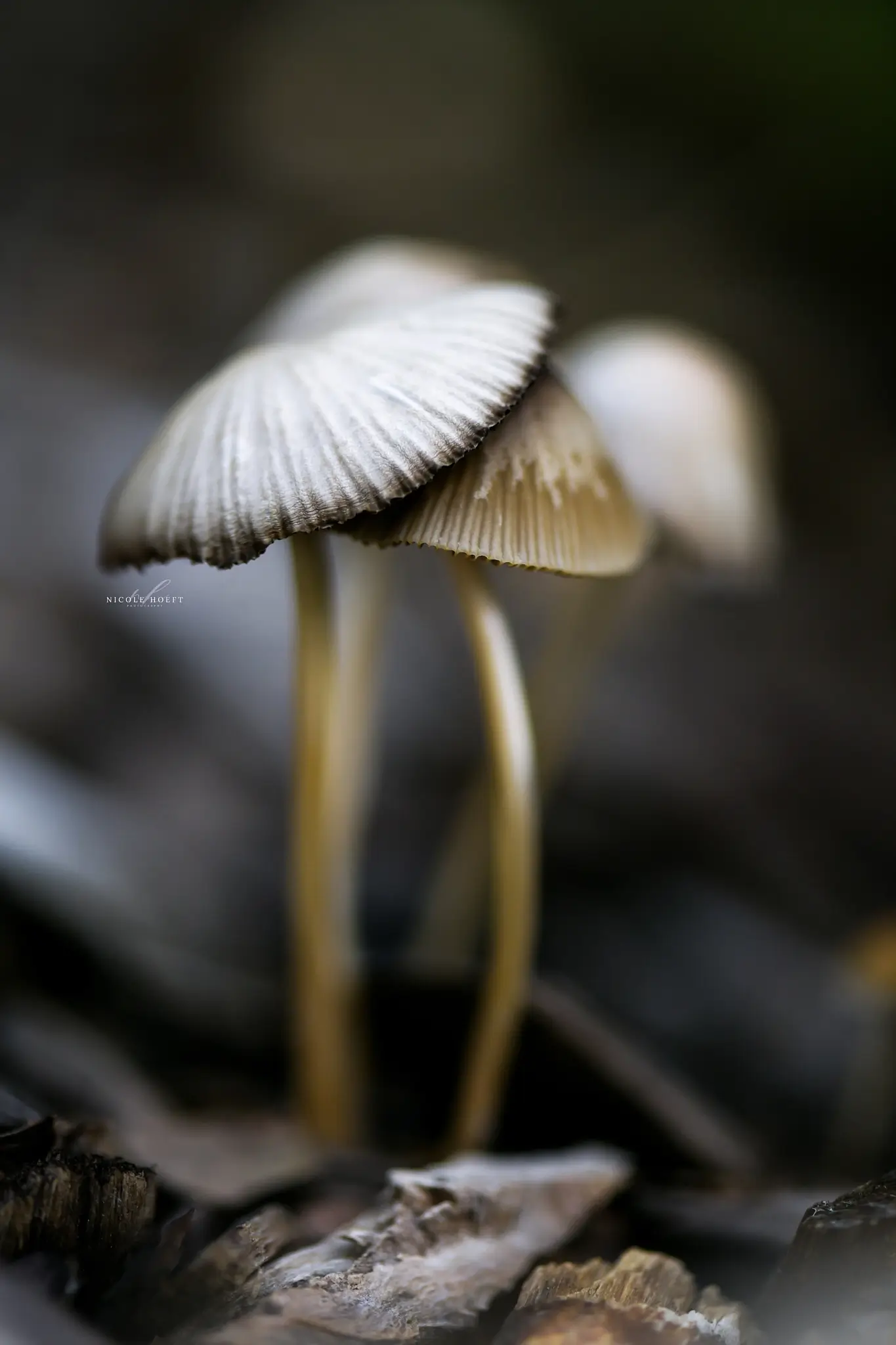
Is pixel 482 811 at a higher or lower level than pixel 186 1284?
higher

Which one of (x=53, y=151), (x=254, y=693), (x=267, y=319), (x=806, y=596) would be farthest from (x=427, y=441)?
(x=53, y=151)

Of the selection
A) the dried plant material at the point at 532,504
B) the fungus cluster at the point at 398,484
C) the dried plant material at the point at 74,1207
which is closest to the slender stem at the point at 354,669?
the fungus cluster at the point at 398,484

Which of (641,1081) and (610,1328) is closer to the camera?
(610,1328)

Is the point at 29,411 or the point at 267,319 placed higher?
the point at 29,411

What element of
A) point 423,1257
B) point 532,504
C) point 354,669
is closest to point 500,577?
point 354,669

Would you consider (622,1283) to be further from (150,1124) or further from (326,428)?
(326,428)

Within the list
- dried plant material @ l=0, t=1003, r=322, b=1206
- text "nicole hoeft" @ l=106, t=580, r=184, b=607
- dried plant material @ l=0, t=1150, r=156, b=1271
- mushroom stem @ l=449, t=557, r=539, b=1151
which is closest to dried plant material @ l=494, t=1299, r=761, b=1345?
dried plant material @ l=0, t=1150, r=156, b=1271

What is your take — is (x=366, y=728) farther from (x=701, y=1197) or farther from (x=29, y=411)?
(x=29, y=411)
